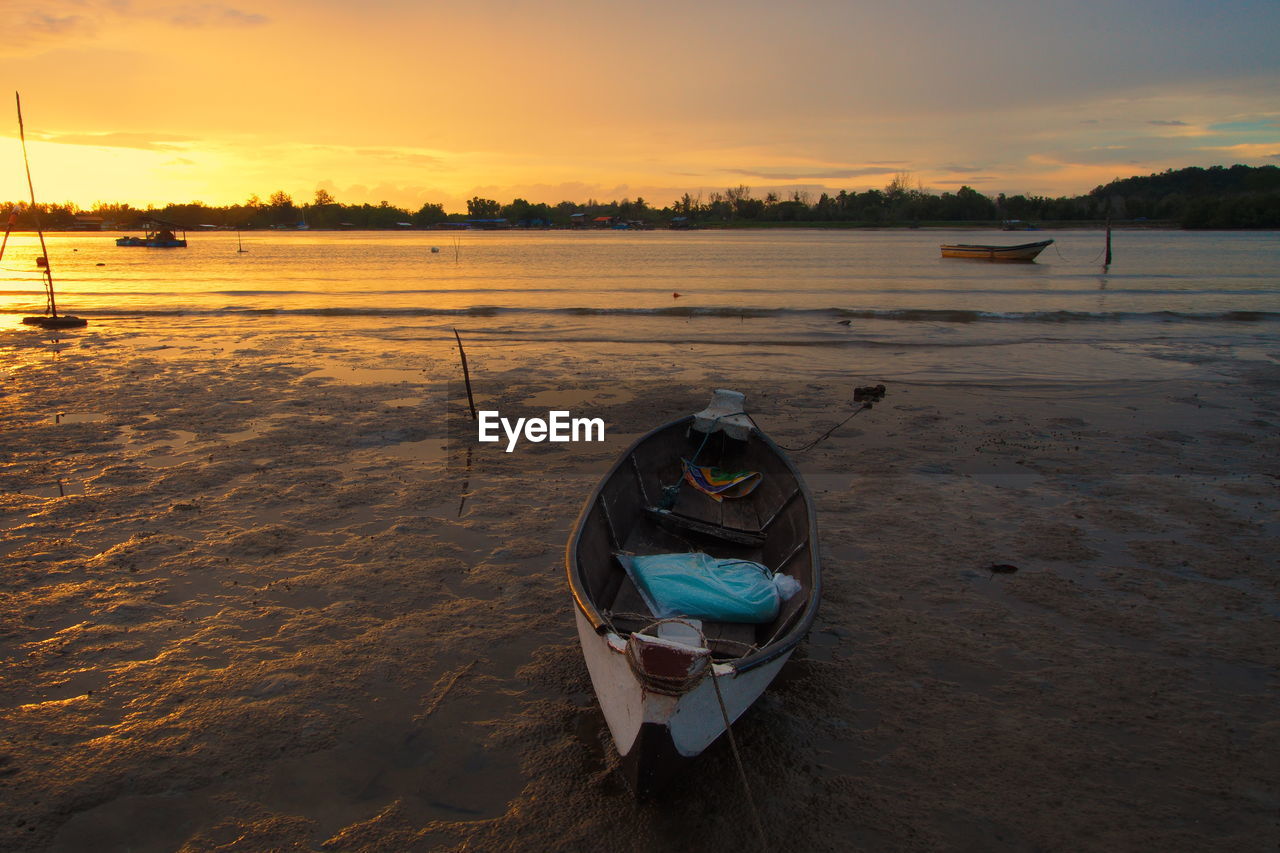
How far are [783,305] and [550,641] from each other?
80.0 feet

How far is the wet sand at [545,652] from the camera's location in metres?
3.99

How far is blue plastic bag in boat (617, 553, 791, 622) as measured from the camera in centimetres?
515

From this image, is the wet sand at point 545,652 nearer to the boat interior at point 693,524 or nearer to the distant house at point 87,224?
the boat interior at point 693,524

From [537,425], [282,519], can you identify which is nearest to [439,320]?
[537,425]

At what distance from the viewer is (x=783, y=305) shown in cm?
2828

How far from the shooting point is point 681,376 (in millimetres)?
15219

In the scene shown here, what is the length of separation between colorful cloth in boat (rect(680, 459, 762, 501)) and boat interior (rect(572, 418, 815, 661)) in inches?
2.5

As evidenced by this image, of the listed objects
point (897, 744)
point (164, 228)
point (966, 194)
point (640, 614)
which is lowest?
point (897, 744)

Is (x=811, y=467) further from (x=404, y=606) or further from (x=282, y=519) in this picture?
(x=282, y=519)

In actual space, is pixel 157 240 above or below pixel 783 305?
above

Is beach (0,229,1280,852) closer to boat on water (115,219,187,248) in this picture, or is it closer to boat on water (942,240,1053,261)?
boat on water (942,240,1053,261)

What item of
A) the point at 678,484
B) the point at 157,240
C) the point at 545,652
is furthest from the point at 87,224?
the point at 545,652

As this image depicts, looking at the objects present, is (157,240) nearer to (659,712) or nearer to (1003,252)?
(1003,252)

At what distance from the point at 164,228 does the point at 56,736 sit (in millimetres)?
83991
